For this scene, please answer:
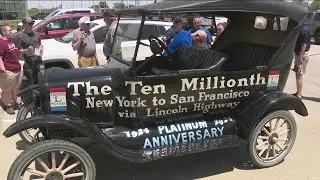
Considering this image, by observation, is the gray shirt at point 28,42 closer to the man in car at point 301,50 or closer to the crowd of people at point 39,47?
the crowd of people at point 39,47

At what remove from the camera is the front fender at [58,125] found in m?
3.46

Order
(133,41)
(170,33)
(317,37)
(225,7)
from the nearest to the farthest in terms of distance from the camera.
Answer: (225,7), (133,41), (170,33), (317,37)

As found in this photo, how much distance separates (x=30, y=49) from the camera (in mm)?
7273

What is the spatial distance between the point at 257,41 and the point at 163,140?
76.5 inches

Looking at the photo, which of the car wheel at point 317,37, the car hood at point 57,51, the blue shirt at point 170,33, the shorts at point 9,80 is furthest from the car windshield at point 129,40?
the car wheel at point 317,37

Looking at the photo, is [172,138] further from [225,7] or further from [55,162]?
[225,7]

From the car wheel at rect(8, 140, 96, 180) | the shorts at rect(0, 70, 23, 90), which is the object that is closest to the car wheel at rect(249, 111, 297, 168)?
the car wheel at rect(8, 140, 96, 180)

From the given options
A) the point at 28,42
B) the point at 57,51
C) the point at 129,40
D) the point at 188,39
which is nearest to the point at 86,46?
the point at 28,42

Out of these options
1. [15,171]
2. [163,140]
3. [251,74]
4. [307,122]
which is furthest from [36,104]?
[307,122]

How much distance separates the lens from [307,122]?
6246 millimetres

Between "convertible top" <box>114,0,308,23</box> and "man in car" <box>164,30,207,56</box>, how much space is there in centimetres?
146

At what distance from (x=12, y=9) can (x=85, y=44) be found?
32.8 metres

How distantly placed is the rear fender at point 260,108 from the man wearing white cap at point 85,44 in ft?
11.9

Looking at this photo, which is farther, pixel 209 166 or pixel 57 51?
pixel 57 51
